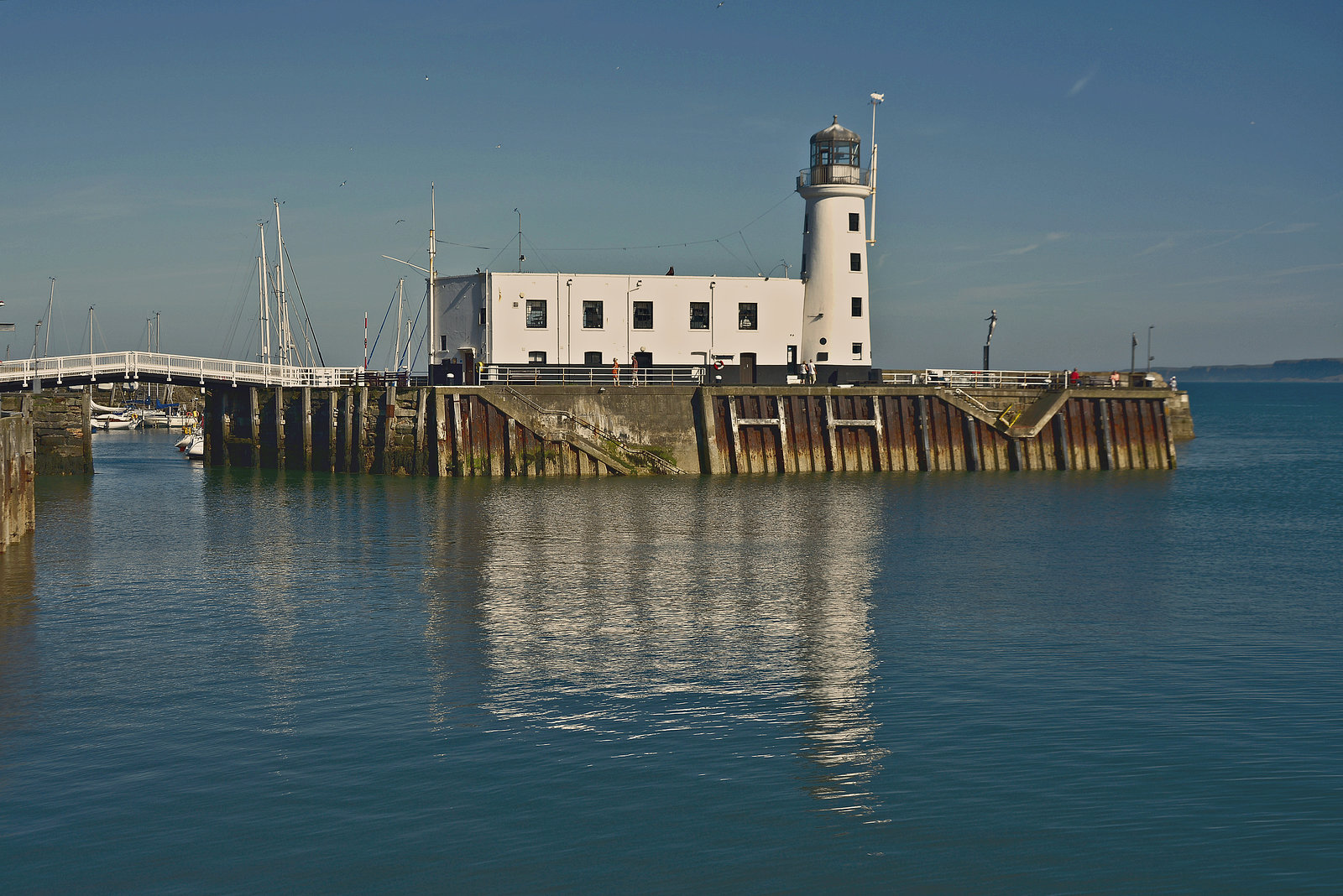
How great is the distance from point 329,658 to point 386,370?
39605 millimetres

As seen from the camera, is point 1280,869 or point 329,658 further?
point 329,658

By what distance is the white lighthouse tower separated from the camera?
61.3m

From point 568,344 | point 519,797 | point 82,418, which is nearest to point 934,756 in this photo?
point 519,797

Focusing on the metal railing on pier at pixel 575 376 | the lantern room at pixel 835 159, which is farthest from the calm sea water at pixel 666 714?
the lantern room at pixel 835 159

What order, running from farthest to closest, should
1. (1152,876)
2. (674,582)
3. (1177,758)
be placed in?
(674,582), (1177,758), (1152,876)

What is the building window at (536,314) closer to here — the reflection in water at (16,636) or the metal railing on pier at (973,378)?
the metal railing on pier at (973,378)

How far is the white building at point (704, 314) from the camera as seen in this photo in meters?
57.7

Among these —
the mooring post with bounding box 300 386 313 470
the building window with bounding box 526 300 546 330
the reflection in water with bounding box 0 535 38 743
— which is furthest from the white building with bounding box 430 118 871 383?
the reflection in water with bounding box 0 535 38 743

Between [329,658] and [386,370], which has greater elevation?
[386,370]

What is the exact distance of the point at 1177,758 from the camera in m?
15.3

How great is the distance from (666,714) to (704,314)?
44111 millimetres

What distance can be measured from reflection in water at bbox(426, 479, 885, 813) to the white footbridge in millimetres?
18915

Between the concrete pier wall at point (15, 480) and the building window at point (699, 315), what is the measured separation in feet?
103

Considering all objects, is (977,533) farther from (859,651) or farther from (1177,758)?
(1177,758)
